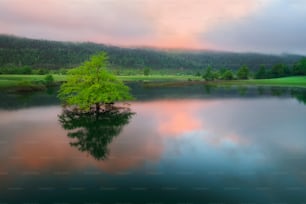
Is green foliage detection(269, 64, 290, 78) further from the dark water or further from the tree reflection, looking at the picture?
the tree reflection

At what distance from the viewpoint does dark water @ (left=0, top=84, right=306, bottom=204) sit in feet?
50.9

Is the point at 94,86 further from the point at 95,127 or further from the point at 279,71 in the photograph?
the point at 279,71

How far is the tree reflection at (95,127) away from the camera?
23.8m

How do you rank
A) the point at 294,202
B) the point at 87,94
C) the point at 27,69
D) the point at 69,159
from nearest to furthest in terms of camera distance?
the point at 294,202
the point at 69,159
the point at 87,94
the point at 27,69

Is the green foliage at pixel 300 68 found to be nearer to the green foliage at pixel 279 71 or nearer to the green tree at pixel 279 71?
the green foliage at pixel 279 71

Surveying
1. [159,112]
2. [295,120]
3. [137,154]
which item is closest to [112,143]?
[137,154]

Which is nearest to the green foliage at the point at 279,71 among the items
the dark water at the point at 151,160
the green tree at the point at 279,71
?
the green tree at the point at 279,71

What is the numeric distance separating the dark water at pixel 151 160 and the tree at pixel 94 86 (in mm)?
3472

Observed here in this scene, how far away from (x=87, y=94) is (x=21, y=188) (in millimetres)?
23756

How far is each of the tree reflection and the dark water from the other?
0.08 m

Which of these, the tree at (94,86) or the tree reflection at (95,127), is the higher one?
the tree at (94,86)

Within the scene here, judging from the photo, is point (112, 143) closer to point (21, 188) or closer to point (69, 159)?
point (69, 159)

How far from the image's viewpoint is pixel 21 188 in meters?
16.0

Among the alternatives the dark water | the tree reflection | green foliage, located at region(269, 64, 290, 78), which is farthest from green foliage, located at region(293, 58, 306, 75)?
the tree reflection
